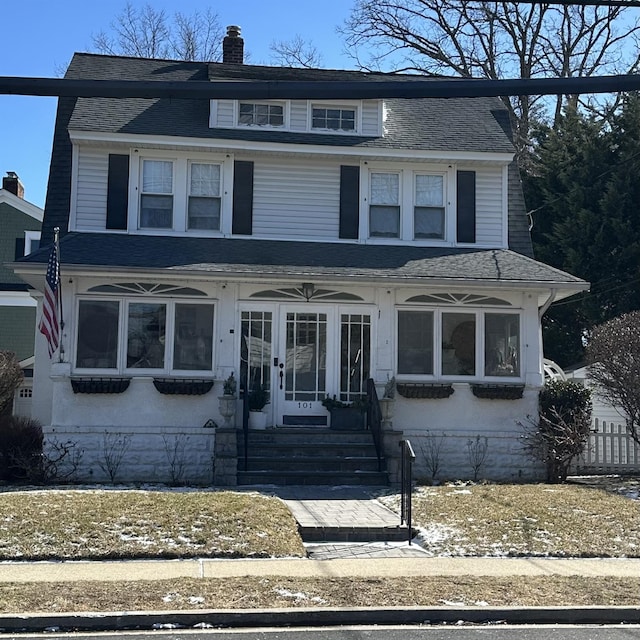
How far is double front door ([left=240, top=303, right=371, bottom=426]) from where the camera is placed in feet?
49.5

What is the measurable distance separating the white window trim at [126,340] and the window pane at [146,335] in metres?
0.07

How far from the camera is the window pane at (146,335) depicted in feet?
48.2

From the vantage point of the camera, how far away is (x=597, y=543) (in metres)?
9.88

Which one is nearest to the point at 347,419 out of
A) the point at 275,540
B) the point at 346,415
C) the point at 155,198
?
the point at 346,415

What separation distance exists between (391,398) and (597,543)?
5180 mm

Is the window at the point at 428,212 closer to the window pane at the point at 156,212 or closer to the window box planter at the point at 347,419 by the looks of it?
the window box planter at the point at 347,419

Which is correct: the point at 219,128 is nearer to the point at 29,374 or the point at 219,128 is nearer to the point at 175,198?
the point at 175,198

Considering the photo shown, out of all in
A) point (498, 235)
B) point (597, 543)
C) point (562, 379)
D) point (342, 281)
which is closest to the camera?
point (597, 543)

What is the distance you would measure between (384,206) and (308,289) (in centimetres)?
295

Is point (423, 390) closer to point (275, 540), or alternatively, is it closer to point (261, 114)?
point (275, 540)

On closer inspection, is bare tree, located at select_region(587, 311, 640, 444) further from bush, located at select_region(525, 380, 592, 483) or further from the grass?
the grass

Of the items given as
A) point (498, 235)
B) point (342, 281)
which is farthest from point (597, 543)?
point (498, 235)

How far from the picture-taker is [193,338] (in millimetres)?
14859

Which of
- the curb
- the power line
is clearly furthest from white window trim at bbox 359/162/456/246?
the curb
